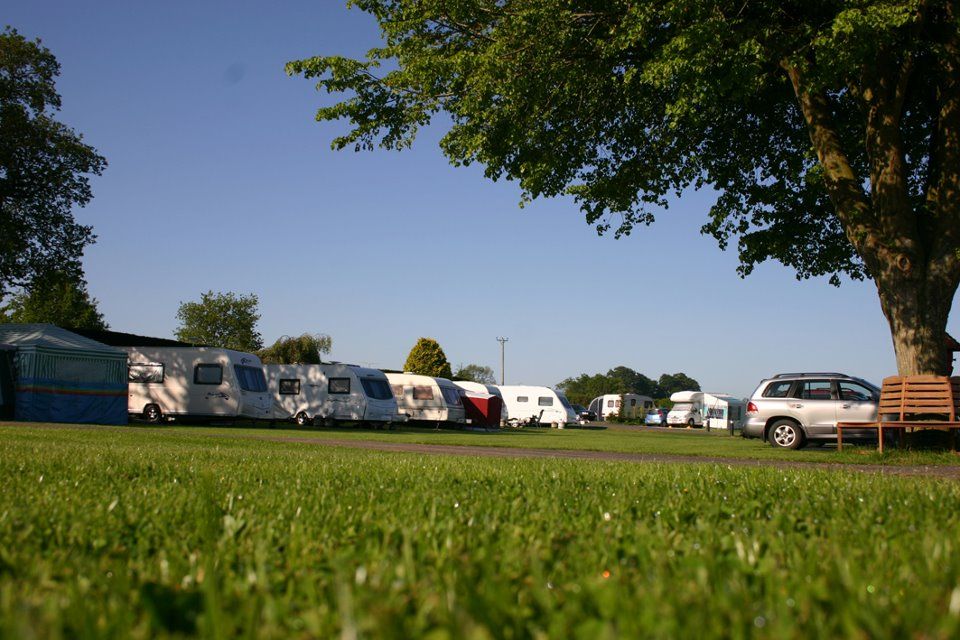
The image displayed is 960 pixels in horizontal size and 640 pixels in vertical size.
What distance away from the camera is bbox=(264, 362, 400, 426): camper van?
3209 cm

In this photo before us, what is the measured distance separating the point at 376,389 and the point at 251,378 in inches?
195

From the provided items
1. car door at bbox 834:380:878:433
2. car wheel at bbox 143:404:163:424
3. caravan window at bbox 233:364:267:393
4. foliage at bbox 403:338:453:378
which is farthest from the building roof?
foliage at bbox 403:338:453:378

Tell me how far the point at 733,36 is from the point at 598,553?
1048 centimetres

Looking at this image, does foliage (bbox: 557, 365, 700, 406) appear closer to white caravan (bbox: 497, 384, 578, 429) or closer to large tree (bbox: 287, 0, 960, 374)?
white caravan (bbox: 497, 384, 578, 429)

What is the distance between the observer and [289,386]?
33.6m

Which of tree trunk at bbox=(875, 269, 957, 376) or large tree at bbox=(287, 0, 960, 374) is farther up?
large tree at bbox=(287, 0, 960, 374)

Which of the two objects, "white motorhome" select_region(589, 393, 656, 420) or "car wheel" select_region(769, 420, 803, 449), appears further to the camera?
"white motorhome" select_region(589, 393, 656, 420)

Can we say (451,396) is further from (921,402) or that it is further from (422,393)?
(921,402)

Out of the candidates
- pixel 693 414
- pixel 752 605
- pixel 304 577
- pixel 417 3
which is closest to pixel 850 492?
pixel 752 605

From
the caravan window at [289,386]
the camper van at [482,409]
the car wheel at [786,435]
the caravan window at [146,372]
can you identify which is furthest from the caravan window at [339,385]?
the car wheel at [786,435]

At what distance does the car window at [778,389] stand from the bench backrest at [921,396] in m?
5.31

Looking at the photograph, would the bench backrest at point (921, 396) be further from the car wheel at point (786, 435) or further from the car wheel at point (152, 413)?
the car wheel at point (152, 413)

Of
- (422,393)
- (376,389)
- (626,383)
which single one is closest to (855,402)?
(376,389)

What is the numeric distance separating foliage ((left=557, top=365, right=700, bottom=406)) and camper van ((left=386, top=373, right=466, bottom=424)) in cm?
10779
